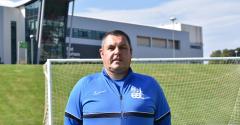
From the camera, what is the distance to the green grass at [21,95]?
49.1 feet

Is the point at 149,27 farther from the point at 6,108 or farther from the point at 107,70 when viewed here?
the point at 107,70

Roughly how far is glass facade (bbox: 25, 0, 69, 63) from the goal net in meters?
41.8

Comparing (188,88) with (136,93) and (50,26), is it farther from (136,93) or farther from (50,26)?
(50,26)

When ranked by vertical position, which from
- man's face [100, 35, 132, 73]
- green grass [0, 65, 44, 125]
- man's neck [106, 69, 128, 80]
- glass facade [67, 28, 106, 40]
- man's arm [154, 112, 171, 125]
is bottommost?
green grass [0, 65, 44, 125]

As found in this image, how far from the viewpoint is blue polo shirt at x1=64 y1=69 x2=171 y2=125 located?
3125 millimetres

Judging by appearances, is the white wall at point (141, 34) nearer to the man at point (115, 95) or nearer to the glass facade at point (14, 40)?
the glass facade at point (14, 40)

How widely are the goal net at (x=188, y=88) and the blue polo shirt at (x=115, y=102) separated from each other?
8045 mm

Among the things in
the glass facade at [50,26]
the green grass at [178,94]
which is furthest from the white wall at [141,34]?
the green grass at [178,94]

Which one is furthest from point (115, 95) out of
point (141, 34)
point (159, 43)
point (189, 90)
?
point (159, 43)

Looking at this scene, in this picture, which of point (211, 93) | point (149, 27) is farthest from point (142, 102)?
point (149, 27)

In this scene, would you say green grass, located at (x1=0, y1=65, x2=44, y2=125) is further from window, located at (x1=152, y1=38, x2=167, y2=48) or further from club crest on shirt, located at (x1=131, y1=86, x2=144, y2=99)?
window, located at (x1=152, y1=38, x2=167, y2=48)

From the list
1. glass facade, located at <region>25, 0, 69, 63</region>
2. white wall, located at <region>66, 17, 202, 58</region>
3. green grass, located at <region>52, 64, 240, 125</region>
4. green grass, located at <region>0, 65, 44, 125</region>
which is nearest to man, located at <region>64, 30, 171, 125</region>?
green grass, located at <region>52, 64, 240, 125</region>

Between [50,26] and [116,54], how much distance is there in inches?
2166

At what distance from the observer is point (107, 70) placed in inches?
127
